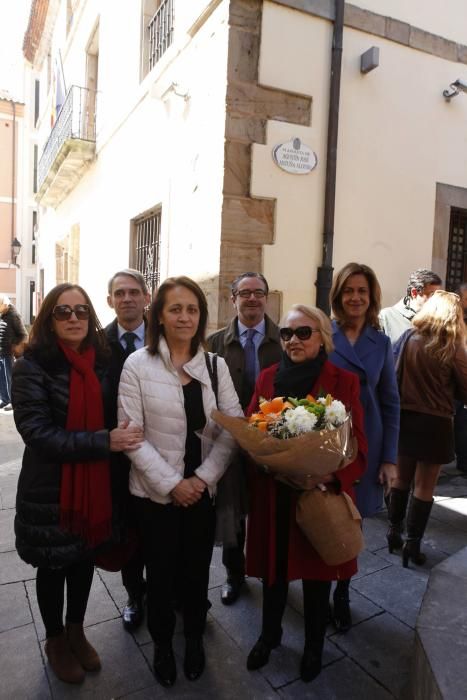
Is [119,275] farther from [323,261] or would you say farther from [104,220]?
[104,220]

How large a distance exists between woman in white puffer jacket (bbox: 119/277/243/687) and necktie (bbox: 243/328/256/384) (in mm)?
656

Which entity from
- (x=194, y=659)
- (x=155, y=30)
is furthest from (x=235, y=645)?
(x=155, y=30)

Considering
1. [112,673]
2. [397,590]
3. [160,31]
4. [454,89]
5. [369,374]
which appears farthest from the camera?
[160,31]

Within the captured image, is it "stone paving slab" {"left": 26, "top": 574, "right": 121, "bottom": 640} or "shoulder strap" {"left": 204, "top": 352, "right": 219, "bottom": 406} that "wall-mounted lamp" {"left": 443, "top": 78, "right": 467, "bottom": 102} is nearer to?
"shoulder strap" {"left": 204, "top": 352, "right": 219, "bottom": 406}

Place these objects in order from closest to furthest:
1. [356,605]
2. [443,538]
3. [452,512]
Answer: [356,605] → [443,538] → [452,512]

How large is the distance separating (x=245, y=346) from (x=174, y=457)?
1.02m

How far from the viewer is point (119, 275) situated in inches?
123

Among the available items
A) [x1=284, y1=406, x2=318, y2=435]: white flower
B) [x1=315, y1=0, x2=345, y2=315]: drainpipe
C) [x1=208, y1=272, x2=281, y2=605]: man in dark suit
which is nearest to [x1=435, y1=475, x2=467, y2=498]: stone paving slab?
[x1=315, y1=0, x2=345, y2=315]: drainpipe

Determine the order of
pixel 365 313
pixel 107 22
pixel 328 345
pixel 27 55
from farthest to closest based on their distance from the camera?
pixel 27 55 → pixel 107 22 → pixel 365 313 → pixel 328 345

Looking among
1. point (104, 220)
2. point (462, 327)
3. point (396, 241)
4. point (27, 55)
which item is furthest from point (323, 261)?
point (27, 55)

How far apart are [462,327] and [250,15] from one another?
12.1 feet

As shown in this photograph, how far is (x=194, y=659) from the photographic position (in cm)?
224

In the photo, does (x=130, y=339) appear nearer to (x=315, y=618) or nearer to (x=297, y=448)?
(x=297, y=448)

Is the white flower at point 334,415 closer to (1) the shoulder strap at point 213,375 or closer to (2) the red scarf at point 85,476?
(1) the shoulder strap at point 213,375
